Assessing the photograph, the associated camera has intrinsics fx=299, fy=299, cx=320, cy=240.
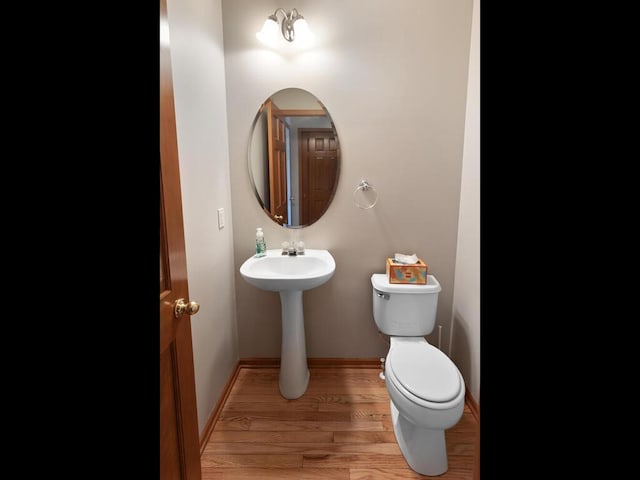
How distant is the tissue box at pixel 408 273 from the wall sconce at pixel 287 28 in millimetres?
1340

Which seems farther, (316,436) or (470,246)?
(470,246)

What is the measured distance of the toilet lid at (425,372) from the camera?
3.90 ft

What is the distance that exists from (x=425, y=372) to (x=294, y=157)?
52.8 inches

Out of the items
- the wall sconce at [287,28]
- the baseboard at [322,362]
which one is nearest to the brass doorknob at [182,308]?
the baseboard at [322,362]

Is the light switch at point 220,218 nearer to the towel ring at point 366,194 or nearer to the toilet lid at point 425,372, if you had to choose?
the towel ring at point 366,194

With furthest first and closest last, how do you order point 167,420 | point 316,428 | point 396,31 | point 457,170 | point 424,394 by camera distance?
point 457,170
point 396,31
point 316,428
point 424,394
point 167,420

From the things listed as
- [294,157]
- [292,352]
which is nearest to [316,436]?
[292,352]

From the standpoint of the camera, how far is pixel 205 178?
1.44m

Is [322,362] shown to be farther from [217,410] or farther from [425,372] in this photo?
[425,372]

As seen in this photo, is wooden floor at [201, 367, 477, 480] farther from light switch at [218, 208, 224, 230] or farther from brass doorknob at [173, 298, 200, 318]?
light switch at [218, 208, 224, 230]

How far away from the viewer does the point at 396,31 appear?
1.64 metres
